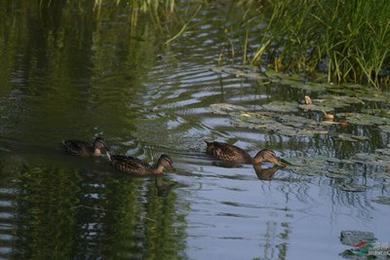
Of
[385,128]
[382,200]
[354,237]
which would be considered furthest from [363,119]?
[354,237]

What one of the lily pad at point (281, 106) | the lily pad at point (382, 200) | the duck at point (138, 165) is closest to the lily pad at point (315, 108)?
the lily pad at point (281, 106)

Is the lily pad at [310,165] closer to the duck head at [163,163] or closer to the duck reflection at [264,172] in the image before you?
the duck reflection at [264,172]

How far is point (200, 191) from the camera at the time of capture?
343 inches

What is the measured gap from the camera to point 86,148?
9234 mm

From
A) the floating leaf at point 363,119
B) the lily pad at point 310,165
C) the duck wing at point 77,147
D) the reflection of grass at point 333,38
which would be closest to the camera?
the duck wing at point 77,147

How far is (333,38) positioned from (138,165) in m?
4.42

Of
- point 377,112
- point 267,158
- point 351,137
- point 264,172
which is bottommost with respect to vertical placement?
point 264,172

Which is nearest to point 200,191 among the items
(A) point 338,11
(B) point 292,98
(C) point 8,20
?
(B) point 292,98

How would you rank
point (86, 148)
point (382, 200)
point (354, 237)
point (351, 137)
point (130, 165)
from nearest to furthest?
point (354, 237) < point (382, 200) < point (130, 165) < point (86, 148) < point (351, 137)

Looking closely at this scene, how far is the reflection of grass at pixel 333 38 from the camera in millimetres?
12242

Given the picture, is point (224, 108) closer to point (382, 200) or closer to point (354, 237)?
point (382, 200)

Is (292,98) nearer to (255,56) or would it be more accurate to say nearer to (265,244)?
(255,56)

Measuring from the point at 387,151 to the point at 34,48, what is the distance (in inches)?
218

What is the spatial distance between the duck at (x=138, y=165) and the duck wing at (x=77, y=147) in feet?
0.95
